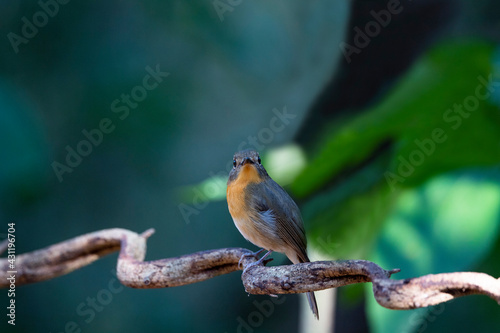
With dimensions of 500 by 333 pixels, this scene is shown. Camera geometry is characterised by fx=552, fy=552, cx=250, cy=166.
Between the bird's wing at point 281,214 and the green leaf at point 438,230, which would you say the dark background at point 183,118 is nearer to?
the green leaf at point 438,230

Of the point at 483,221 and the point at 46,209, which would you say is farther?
the point at 46,209

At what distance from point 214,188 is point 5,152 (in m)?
1.84

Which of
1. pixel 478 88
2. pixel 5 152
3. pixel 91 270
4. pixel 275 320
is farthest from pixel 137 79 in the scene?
pixel 478 88

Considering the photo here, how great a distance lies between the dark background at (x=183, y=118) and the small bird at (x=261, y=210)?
4.56 feet

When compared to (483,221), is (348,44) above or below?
above

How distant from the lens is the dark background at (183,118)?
3.91 m

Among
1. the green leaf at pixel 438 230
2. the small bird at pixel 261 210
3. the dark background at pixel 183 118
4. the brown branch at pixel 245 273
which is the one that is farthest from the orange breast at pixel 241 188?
the dark background at pixel 183 118

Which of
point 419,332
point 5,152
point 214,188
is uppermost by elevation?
point 5,152

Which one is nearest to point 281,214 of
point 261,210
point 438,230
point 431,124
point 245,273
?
point 261,210

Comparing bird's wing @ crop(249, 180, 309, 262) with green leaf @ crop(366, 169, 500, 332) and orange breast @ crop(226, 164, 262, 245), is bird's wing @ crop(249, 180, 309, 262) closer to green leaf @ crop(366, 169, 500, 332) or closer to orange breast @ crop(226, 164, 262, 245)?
orange breast @ crop(226, 164, 262, 245)

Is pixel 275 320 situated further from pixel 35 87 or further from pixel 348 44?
pixel 35 87

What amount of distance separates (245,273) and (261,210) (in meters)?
0.51

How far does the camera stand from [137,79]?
455 cm

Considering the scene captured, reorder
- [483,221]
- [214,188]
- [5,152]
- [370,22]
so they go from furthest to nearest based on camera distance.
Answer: [5,152] → [370,22] → [214,188] → [483,221]
